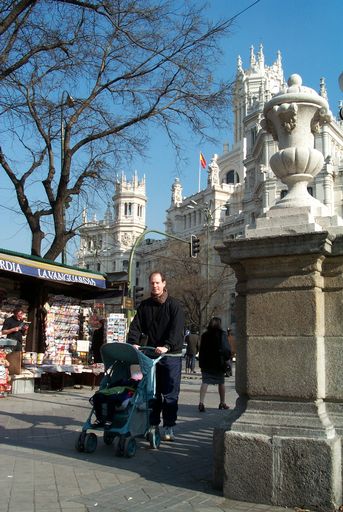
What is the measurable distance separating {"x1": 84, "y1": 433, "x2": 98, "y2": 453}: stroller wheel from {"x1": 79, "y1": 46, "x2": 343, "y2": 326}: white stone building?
43.7m

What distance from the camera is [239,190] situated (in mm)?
87312

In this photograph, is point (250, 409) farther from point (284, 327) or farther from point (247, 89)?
point (247, 89)

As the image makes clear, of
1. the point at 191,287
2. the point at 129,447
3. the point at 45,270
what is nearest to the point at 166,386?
the point at 129,447

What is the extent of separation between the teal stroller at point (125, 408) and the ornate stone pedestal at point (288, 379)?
1.55 metres

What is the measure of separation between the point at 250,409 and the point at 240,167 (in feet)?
299

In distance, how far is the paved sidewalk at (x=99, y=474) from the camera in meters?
4.15

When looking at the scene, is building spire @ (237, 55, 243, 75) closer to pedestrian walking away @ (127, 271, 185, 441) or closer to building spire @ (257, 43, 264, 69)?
building spire @ (257, 43, 264, 69)

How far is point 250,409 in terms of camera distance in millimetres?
4562

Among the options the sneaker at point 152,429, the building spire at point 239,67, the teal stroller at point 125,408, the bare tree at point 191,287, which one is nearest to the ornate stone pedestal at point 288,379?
the teal stroller at point 125,408

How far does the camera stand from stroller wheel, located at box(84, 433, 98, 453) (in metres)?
6.00

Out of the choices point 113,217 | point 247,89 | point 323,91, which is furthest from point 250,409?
point 113,217

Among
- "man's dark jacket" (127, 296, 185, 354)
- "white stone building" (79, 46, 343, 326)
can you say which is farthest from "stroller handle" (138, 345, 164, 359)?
"white stone building" (79, 46, 343, 326)

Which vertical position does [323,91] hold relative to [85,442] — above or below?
above

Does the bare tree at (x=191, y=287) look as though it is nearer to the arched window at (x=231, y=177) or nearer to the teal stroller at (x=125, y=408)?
the teal stroller at (x=125, y=408)
